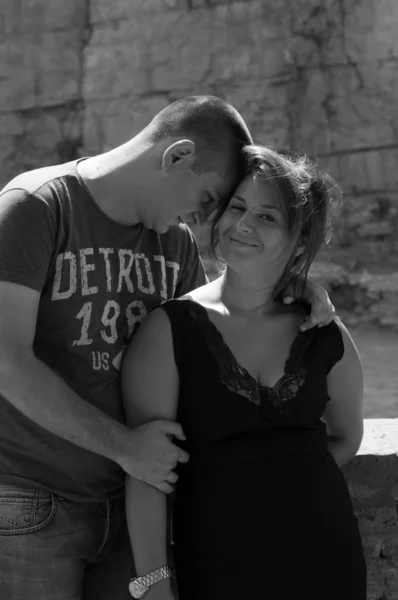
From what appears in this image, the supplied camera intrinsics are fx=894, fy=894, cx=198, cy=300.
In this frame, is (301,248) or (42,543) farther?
(301,248)

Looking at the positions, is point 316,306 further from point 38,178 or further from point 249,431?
point 38,178

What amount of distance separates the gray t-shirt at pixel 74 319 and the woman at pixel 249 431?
57 millimetres

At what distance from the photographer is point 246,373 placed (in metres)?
1.63

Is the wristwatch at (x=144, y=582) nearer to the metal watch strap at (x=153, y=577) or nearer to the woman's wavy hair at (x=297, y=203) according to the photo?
the metal watch strap at (x=153, y=577)

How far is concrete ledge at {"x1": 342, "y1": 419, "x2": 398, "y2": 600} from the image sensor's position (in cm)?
204

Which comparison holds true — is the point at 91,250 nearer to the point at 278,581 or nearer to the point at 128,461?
the point at 128,461

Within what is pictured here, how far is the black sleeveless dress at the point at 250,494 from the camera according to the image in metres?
1.58

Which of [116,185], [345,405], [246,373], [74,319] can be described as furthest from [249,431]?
[116,185]

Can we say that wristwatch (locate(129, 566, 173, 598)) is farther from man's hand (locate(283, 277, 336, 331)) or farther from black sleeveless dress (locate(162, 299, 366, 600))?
man's hand (locate(283, 277, 336, 331))

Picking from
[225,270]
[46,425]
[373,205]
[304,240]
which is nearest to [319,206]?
[304,240]

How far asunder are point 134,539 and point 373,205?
8.83 m

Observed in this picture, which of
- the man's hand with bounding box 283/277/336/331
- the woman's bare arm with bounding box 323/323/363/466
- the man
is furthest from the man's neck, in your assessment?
the woman's bare arm with bounding box 323/323/363/466

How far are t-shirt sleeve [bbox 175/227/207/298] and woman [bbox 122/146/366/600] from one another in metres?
0.18

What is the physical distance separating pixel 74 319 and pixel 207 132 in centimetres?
45
